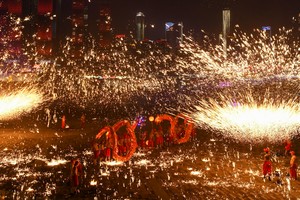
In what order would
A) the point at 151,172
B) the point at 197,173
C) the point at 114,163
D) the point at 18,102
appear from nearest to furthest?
the point at 197,173 < the point at 151,172 < the point at 114,163 < the point at 18,102

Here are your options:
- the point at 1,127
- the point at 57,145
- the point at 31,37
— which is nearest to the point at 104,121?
the point at 1,127

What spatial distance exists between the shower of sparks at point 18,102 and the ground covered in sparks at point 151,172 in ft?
41.6

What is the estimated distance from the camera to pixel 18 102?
42.3 metres

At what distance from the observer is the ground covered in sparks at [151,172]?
12859 mm

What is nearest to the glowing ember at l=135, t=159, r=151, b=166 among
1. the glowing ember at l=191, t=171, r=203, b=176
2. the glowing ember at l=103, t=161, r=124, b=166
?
the glowing ember at l=103, t=161, r=124, b=166

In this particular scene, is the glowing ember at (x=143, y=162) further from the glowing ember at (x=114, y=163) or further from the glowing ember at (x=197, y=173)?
the glowing ember at (x=197, y=173)

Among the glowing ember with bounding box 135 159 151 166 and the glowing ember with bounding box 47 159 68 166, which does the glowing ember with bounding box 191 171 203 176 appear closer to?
the glowing ember with bounding box 135 159 151 166

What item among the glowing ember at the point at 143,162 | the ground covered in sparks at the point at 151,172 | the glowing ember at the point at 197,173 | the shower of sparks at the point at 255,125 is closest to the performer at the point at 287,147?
the ground covered in sparks at the point at 151,172

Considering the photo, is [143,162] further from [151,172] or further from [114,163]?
[151,172]

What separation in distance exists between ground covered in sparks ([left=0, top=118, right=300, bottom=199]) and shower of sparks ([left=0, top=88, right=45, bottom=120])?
12.7 meters

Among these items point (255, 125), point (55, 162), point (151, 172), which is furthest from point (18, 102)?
point (151, 172)

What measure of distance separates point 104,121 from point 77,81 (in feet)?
135

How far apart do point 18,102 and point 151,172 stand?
98.4ft

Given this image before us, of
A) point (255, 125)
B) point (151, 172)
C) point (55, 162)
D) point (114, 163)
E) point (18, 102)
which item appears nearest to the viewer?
point (151, 172)
